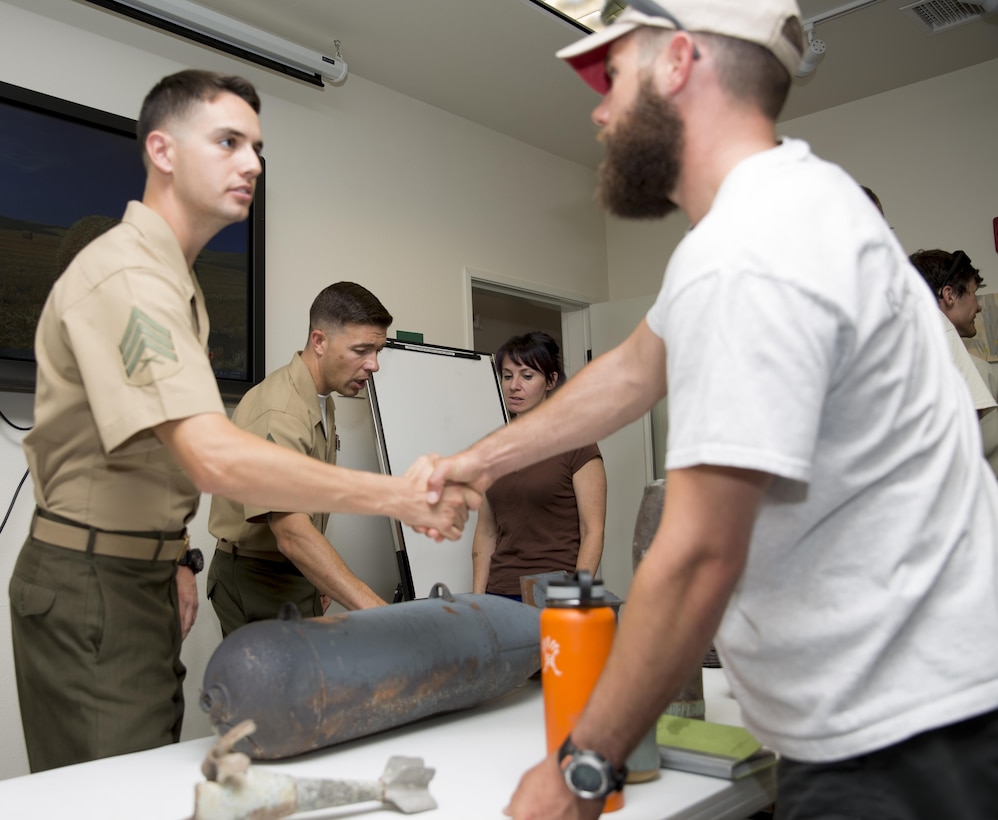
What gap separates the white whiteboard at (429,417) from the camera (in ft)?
11.3

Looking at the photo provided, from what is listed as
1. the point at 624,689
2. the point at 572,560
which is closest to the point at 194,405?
the point at 624,689

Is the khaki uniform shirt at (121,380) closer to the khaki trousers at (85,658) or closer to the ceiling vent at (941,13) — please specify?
the khaki trousers at (85,658)

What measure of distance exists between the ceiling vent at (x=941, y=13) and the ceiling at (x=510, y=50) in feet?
0.17

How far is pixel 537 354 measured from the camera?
328 cm

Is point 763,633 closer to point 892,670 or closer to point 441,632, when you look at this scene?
point 892,670

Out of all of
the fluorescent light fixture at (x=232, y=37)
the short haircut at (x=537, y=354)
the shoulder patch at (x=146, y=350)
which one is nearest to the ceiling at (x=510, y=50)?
the fluorescent light fixture at (x=232, y=37)

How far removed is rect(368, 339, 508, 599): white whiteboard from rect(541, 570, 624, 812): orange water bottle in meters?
2.37

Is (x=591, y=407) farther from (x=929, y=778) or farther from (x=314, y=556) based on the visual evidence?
(x=314, y=556)

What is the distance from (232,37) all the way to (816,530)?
3.09 m

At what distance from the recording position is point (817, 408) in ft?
2.46

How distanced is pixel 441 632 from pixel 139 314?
2.22 ft

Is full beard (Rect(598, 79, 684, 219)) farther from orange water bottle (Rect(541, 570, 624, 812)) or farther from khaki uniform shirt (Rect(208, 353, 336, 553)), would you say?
khaki uniform shirt (Rect(208, 353, 336, 553))

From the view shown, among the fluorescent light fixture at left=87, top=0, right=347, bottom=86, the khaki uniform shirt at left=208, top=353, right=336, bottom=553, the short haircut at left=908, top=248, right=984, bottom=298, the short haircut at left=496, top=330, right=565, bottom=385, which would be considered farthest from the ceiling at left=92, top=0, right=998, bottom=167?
the khaki uniform shirt at left=208, top=353, right=336, bottom=553

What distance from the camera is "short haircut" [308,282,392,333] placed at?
297 centimetres
